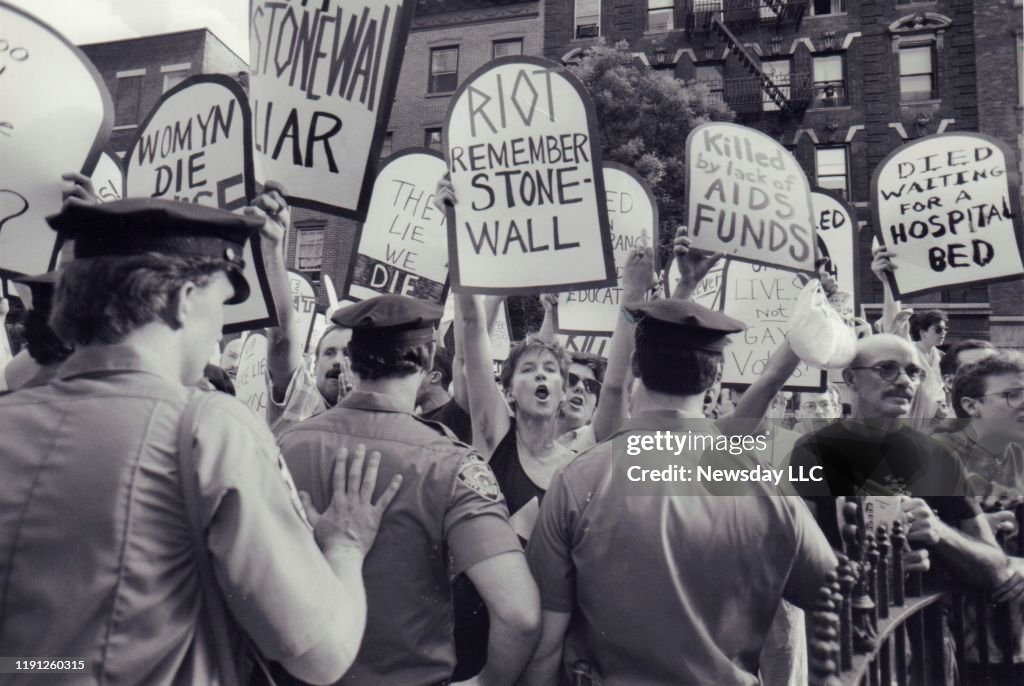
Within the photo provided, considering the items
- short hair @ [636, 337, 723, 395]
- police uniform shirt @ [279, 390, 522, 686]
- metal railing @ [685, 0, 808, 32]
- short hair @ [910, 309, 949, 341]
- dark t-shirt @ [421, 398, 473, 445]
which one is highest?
metal railing @ [685, 0, 808, 32]

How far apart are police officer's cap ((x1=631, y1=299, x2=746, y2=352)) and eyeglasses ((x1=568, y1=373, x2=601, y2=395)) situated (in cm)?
198

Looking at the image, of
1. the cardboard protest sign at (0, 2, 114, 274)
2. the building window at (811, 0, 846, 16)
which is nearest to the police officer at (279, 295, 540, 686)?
the cardboard protest sign at (0, 2, 114, 274)

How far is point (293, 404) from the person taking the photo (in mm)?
2922

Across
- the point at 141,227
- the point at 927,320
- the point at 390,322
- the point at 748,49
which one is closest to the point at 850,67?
the point at 748,49

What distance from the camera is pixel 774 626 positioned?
1.91m

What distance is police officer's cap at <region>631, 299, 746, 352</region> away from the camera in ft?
6.40

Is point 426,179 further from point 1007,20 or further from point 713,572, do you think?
A: point 1007,20

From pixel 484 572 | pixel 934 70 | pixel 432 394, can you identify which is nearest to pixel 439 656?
pixel 484 572

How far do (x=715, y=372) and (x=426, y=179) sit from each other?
3266 mm

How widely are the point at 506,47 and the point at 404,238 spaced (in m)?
19.0

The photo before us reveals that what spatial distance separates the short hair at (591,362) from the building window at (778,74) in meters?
18.1

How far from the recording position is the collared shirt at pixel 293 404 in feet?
9.39

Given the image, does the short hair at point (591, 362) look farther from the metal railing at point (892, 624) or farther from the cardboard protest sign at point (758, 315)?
the metal railing at point (892, 624)

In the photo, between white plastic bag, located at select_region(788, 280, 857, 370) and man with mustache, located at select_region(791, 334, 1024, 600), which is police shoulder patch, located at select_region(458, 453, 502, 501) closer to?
man with mustache, located at select_region(791, 334, 1024, 600)
